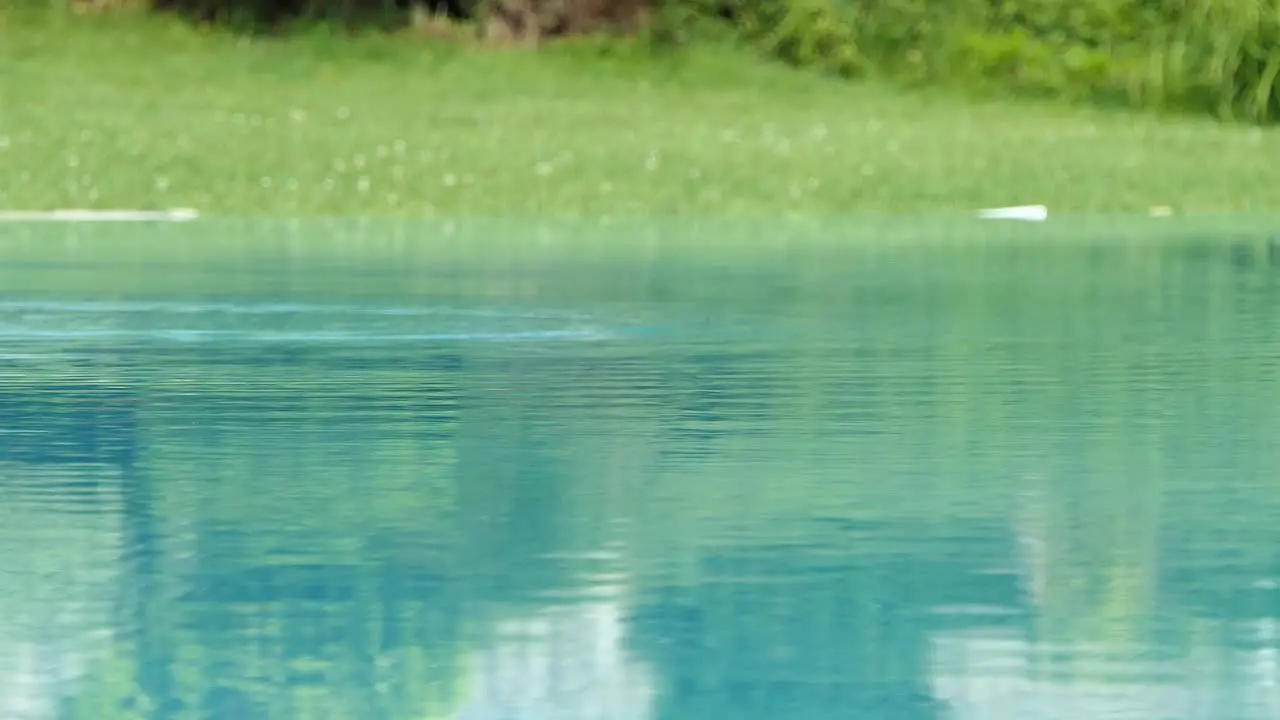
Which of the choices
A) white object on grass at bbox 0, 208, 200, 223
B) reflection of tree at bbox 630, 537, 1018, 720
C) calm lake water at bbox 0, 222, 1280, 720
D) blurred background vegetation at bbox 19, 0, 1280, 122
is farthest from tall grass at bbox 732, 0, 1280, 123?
reflection of tree at bbox 630, 537, 1018, 720

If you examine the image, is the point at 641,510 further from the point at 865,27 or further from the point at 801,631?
the point at 865,27

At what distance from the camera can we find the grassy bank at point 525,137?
18516 mm

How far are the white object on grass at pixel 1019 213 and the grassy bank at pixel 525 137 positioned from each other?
0.81 ft

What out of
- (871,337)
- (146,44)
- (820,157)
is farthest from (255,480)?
(146,44)

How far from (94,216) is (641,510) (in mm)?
12466

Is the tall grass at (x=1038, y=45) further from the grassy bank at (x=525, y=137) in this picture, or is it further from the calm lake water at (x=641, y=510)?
the calm lake water at (x=641, y=510)

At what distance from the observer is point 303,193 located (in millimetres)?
18453

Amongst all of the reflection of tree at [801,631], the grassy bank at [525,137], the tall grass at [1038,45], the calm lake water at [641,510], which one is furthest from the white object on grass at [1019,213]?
the reflection of tree at [801,631]

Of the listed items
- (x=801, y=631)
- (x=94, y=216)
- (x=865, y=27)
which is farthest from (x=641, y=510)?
(x=865, y=27)

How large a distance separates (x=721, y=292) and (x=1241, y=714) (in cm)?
802

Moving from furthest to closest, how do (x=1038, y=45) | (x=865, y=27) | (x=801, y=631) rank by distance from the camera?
(x=865, y=27), (x=1038, y=45), (x=801, y=631)

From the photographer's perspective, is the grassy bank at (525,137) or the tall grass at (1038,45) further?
the tall grass at (1038,45)

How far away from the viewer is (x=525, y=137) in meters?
21.0

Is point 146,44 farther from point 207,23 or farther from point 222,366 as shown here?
point 222,366
